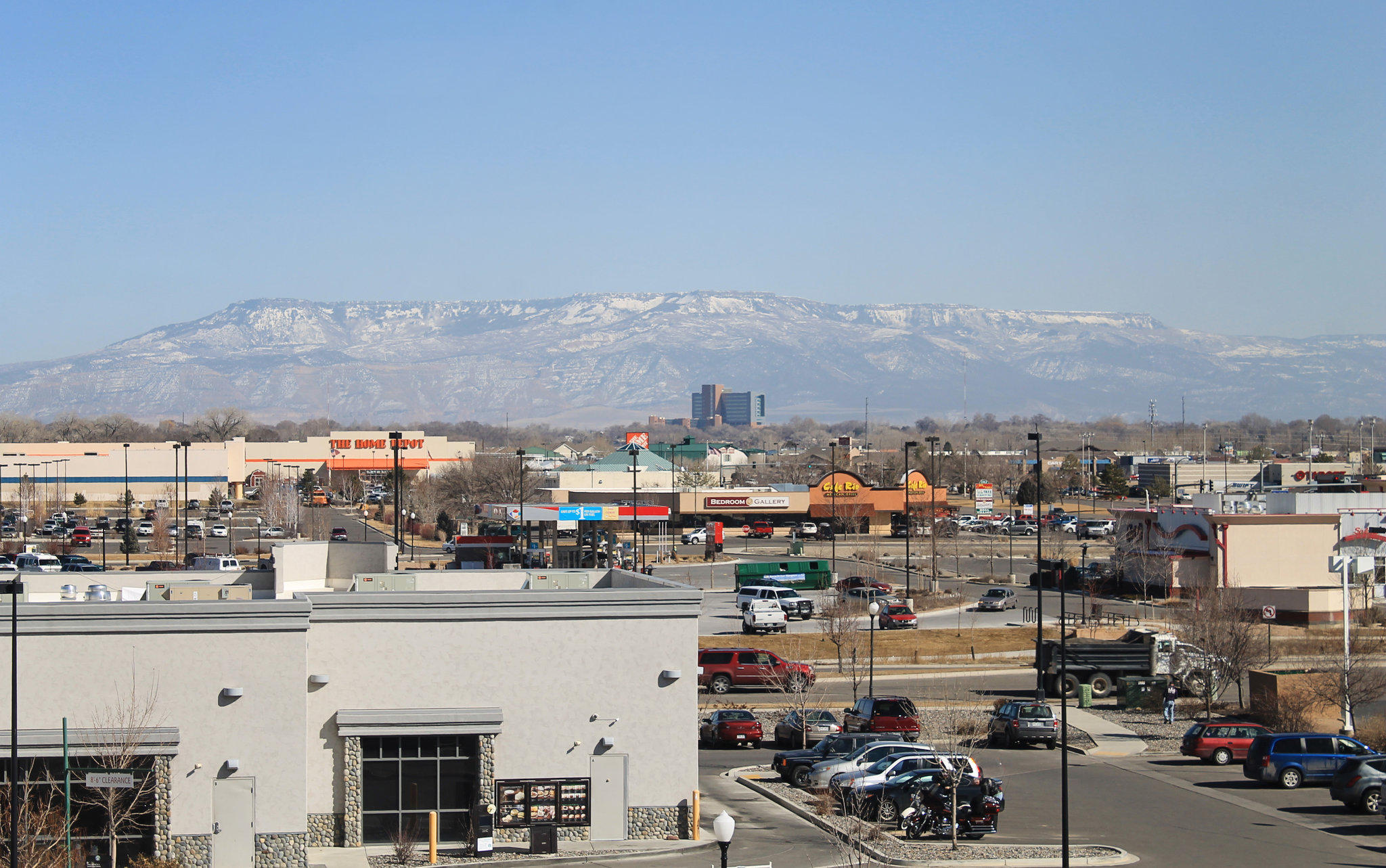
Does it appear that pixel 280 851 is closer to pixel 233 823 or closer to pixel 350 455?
pixel 233 823

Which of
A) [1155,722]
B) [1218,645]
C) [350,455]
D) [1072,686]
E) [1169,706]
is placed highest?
[350,455]

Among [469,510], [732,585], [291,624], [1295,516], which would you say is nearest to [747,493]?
[469,510]

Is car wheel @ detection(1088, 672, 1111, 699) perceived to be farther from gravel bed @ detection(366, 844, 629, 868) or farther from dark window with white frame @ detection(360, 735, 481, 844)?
dark window with white frame @ detection(360, 735, 481, 844)

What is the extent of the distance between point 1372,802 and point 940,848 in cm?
1041

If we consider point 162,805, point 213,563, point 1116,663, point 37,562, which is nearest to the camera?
point 162,805

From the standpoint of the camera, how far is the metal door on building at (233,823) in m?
22.9

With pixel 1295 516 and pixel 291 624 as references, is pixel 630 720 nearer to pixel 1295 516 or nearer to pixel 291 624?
pixel 291 624

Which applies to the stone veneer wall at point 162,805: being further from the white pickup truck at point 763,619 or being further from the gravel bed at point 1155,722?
the white pickup truck at point 763,619

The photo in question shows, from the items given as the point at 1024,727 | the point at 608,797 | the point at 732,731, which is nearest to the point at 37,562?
the point at 732,731

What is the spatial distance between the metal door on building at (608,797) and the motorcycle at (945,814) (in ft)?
20.0

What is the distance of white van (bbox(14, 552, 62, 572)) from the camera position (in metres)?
63.5

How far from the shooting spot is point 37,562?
6606 centimetres

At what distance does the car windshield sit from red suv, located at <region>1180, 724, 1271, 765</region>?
743cm

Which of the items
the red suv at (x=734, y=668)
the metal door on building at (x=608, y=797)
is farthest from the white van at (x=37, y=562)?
the metal door on building at (x=608, y=797)
